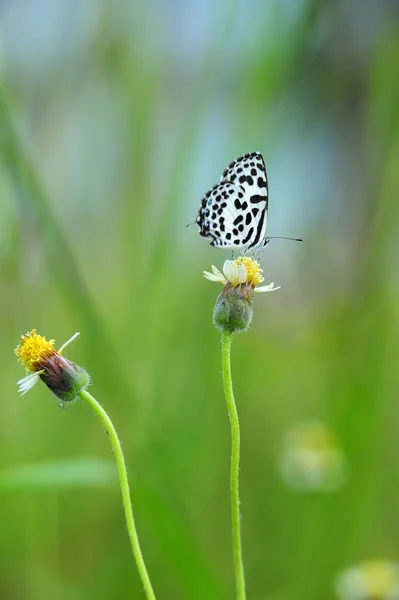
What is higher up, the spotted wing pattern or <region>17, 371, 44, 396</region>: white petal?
the spotted wing pattern

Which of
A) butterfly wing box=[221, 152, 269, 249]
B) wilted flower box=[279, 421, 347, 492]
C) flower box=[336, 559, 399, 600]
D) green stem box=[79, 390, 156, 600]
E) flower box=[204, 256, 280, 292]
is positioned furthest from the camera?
wilted flower box=[279, 421, 347, 492]

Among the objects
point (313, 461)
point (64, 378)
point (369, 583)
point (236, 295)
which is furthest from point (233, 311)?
point (313, 461)

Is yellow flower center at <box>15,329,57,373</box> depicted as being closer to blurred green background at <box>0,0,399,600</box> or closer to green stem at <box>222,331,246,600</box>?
green stem at <box>222,331,246,600</box>

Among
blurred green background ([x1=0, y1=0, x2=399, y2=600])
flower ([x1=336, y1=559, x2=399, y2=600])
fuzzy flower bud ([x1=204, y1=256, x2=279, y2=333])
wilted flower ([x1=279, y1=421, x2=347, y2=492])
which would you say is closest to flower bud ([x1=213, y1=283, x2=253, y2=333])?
fuzzy flower bud ([x1=204, y1=256, x2=279, y2=333])

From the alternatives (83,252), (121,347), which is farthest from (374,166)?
(83,252)

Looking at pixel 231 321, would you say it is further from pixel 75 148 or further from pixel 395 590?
pixel 75 148

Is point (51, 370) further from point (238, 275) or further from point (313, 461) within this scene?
point (313, 461)
